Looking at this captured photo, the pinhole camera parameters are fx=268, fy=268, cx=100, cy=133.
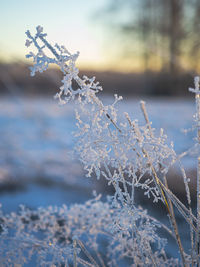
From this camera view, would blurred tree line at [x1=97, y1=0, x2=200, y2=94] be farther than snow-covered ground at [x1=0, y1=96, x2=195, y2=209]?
Yes

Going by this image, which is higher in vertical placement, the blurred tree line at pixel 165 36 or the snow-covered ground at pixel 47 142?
the blurred tree line at pixel 165 36

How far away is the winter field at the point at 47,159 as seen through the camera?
6.95ft

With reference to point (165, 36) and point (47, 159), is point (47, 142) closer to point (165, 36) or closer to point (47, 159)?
point (47, 159)

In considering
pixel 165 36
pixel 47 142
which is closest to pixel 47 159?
pixel 47 142

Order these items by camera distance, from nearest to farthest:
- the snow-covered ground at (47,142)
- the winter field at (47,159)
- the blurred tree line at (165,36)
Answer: the winter field at (47,159), the snow-covered ground at (47,142), the blurred tree line at (165,36)

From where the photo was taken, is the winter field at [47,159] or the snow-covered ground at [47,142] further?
the snow-covered ground at [47,142]

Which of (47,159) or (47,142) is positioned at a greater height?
(47,142)

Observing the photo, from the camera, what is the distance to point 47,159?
11.2ft

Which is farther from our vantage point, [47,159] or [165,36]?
[165,36]

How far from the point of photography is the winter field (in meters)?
2.12

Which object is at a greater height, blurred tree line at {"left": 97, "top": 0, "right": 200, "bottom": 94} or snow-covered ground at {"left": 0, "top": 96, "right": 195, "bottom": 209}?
blurred tree line at {"left": 97, "top": 0, "right": 200, "bottom": 94}

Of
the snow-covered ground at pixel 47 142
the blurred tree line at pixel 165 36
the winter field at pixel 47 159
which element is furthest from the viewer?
the blurred tree line at pixel 165 36

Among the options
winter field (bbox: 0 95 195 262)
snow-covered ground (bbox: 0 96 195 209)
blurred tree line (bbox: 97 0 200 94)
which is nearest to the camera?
winter field (bbox: 0 95 195 262)

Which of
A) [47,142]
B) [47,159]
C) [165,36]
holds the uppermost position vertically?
[165,36]
